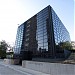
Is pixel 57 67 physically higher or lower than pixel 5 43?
lower

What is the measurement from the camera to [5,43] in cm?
10656

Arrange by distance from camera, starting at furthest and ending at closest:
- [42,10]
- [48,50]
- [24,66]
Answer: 1. [42,10]
2. [48,50]
3. [24,66]

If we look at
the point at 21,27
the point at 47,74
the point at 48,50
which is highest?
the point at 21,27

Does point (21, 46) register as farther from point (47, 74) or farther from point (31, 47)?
point (47, 74)

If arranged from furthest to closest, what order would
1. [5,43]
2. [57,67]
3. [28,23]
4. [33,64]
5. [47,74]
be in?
1. [5,43]
2. [28,23]
3. [33,64]
4. [47,74]
5. [57,67]

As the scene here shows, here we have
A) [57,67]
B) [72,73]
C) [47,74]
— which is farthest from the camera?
[47,74]

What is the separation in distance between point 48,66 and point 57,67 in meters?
2.92

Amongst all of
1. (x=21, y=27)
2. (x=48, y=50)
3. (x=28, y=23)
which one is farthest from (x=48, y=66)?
(x=21, y=27)

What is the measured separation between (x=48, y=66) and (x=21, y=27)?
4055 cm

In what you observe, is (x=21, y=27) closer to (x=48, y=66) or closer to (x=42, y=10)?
(x=42, y=10)

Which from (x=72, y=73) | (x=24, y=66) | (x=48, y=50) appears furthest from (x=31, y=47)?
(x=72, y=73)

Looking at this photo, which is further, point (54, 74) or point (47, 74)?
point (47, 74)

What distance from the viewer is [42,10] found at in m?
45.8

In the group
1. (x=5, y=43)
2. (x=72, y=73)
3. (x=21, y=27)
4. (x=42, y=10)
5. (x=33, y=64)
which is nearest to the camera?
(x=72, y=73)
